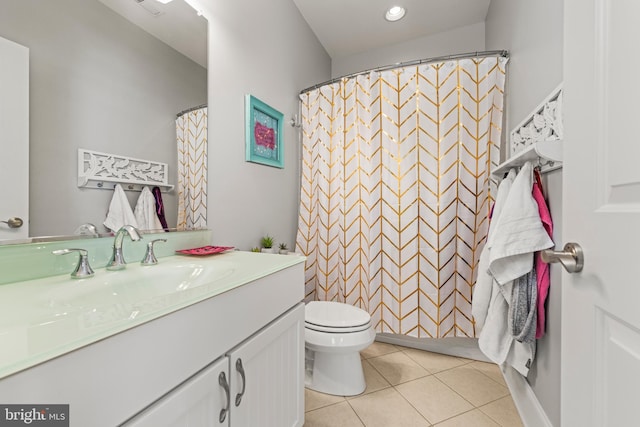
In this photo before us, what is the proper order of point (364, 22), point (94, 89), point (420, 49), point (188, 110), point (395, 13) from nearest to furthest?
1. point (94, 89)
2. point (188, 110)
3. point (395, 13)
4. point (364, 22)
5. point (420, 49)

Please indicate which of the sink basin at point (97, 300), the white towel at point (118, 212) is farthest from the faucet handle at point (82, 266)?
the white towel at point (118, 212)

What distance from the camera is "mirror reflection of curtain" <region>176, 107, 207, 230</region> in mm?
1256

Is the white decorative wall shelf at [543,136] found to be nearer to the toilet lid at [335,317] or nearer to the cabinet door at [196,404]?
the toilet lid at [335,317]

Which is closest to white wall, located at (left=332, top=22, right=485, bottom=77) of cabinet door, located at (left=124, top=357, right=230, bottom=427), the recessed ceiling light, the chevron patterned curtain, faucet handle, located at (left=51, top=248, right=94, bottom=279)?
the recessed ceiling light

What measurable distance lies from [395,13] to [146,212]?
7.57ft

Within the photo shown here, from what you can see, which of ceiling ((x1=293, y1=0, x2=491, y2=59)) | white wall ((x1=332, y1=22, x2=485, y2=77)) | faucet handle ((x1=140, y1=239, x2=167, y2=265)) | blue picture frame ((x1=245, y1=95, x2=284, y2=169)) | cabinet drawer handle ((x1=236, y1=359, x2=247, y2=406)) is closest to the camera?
cabinet drawer handle ((x1=236, y1=359, x2=247, y2=406))

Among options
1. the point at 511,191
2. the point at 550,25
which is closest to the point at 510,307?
the point at 511,191

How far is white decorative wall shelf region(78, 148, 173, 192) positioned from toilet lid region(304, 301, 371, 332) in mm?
1009

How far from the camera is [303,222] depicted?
215 cm

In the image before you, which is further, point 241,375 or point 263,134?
point 263,134

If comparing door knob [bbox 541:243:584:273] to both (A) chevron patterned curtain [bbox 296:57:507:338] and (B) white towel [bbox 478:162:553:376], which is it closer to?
(B) white towel [bbox 478:162:553:376]

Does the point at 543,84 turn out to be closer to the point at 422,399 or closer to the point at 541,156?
the point at 541,156

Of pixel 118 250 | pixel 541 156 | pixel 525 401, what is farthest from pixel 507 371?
pixel 118 250

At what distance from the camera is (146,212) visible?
1.12m
